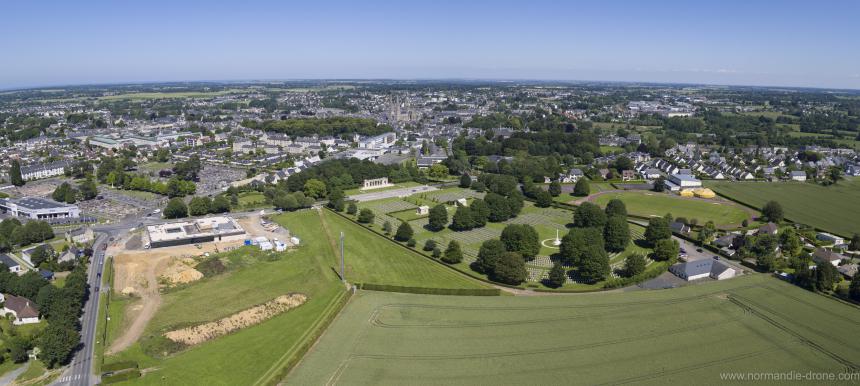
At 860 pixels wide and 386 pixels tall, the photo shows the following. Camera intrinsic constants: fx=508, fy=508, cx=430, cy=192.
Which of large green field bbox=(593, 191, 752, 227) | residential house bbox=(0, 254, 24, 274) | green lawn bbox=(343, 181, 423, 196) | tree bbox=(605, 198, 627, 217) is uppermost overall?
tree bbox=(605, 198, 627, 217)

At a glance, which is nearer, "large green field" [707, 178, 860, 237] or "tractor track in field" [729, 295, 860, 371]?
"tractor track in field" [729, 295, 860, 371]

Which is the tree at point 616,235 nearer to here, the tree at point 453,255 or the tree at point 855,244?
the tree at point 453,255

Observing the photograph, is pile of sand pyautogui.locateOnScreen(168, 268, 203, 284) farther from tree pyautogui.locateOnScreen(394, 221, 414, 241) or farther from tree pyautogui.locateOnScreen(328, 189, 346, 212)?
tree pyautogui.locateOnScreen(328, 189, 346, 212)

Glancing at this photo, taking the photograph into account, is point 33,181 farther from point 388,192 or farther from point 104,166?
point 388,192

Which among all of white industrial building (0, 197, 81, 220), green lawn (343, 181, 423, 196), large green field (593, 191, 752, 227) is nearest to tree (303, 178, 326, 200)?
green lawn (343, 181, 423, 196)

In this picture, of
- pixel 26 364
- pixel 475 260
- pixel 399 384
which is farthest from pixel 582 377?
pixel 26 364

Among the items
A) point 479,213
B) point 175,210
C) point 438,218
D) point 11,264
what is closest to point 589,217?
point 479,213

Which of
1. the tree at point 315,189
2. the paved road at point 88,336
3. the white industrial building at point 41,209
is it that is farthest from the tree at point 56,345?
the tree at point 315,189
